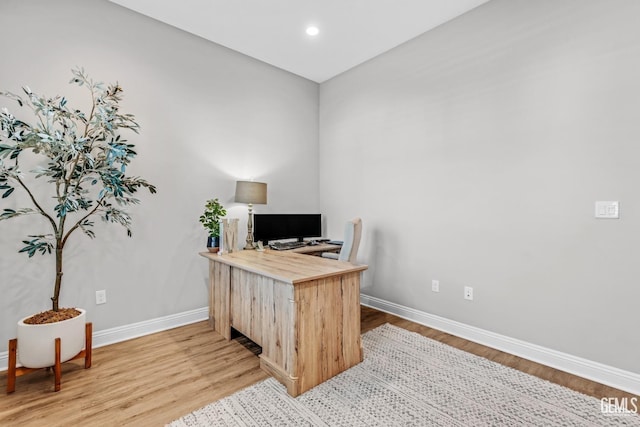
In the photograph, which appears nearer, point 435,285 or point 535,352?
point 535,352

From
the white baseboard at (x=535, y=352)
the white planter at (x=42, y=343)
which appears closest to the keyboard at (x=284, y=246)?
the white baseboard at (x=535, y=352)

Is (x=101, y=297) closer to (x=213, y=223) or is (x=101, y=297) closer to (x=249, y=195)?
(x=213, y=223)

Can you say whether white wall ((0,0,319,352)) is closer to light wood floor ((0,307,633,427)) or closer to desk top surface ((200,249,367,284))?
light wood floor ((0,307,633,427))

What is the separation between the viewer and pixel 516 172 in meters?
2.39

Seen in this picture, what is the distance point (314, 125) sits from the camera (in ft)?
13.8

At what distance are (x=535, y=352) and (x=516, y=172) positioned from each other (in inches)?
54.8

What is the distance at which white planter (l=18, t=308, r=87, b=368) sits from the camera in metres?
1.87

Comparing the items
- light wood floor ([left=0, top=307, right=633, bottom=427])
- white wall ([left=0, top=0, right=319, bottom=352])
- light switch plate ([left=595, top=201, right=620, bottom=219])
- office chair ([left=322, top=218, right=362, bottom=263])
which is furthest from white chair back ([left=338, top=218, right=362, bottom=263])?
light switch plate ([left=595, top=201, right=620, bottom=219])

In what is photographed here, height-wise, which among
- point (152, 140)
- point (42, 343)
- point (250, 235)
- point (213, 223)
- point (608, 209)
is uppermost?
point (152, 140)

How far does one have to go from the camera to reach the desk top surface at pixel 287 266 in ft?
6.10

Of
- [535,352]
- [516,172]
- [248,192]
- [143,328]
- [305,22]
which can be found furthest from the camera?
[248,192]

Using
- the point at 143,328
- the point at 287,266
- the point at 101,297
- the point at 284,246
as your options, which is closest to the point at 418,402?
the point at 287,266

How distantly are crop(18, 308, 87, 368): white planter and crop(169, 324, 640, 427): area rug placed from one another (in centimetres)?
100

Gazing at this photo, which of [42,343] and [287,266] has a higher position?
[287,266]
